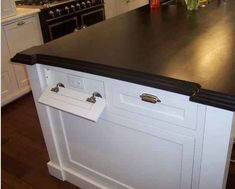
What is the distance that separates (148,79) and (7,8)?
76.6 inches

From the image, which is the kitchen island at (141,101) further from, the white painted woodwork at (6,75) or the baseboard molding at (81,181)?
the white painted woodwork at (6,75)

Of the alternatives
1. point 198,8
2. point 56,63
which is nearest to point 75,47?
point 56,63

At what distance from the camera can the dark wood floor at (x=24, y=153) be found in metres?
1.76

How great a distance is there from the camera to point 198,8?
1.96m

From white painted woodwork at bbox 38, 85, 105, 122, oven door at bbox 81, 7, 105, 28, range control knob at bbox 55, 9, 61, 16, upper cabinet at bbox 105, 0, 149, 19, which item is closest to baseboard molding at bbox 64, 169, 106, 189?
white painted woodwork at bbox 38, 85, 105, 122

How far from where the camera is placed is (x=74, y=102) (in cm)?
125

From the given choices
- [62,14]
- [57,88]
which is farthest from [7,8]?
[57,88]

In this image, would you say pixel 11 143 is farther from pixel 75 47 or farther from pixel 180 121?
pixel 180 121

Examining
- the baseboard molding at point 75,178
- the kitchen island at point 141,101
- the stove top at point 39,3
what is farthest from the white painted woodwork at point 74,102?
the stove top at point 39,3

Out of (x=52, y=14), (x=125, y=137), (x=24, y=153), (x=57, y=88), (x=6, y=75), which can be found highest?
(x=52, y=14)

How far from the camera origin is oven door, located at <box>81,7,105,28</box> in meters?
3.09

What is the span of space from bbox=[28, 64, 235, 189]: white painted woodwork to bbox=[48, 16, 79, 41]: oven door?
1.45 m

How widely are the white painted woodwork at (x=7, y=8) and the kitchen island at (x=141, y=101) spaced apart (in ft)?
3.87

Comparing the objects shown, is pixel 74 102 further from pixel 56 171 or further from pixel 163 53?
pixel 56 171
